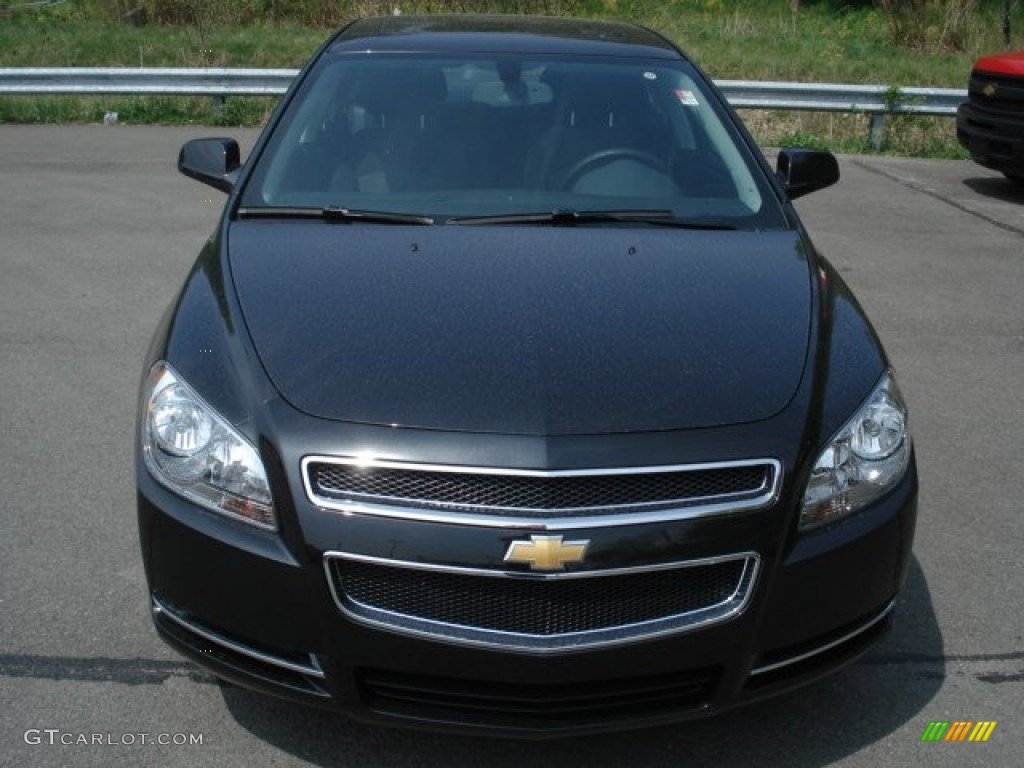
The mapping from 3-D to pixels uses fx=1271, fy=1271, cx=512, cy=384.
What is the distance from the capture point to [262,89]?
12719mm

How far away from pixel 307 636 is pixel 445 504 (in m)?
0.44

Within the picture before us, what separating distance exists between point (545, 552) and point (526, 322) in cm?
78

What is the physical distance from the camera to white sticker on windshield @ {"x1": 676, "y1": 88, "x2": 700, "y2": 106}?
15.5ft

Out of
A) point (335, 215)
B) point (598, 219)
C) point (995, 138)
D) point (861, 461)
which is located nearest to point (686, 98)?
point (598, 219)

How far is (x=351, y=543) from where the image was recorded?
272cm

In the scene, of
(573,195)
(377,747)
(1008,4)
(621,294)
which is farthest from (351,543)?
(1008,4)

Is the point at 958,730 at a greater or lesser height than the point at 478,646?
lesser

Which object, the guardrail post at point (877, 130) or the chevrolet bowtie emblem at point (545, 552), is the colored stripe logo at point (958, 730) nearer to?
the chevrolet bowtie emblem at point (545, 552)

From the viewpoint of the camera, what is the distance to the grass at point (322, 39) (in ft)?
43.6

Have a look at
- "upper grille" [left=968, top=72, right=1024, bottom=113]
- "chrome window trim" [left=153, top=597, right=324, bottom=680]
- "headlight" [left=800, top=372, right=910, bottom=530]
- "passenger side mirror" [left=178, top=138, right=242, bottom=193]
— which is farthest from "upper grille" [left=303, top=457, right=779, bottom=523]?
"upper grille" [left=968, top=72, right=1024, bottom=113]

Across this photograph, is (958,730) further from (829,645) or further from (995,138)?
(995,138)

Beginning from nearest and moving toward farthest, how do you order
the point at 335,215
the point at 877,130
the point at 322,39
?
the point at 335,215
the point at 877,130
the point at 322,39

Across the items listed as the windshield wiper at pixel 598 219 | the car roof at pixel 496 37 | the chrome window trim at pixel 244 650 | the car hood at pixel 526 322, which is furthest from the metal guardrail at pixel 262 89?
the chrome window trim at pixel 244 650

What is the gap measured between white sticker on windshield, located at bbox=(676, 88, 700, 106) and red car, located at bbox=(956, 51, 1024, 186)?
669cm
